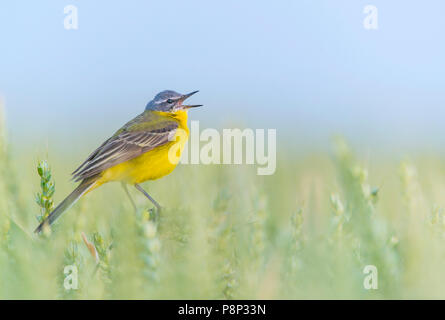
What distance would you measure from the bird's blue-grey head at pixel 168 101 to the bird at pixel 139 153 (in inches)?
1.1

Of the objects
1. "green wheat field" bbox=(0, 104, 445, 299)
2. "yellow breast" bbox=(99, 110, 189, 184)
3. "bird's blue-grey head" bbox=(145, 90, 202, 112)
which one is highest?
"bird's blue-grey head" bbox=(145, 90, 202, 112)

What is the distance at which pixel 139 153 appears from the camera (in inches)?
195

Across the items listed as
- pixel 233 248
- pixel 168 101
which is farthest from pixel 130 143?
pixel 233 248

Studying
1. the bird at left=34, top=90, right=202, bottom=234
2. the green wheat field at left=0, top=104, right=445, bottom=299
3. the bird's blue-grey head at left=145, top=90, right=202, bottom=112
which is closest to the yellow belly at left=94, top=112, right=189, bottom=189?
the bird at left=34, top=90, right=202, bottom=234

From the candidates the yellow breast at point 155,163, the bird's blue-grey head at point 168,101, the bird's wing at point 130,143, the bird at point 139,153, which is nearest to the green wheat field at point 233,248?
the bird at point 139,153

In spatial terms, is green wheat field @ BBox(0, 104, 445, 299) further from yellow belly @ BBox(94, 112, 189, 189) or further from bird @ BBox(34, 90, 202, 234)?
yellow belly @ BBox(94, 112, 189, 189)

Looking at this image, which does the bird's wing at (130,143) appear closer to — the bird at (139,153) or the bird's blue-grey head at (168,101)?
the bird at (139,153)

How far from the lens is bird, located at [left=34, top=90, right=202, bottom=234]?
421 cm

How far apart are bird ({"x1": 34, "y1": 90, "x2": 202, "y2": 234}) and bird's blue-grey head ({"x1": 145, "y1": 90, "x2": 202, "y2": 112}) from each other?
3cm
